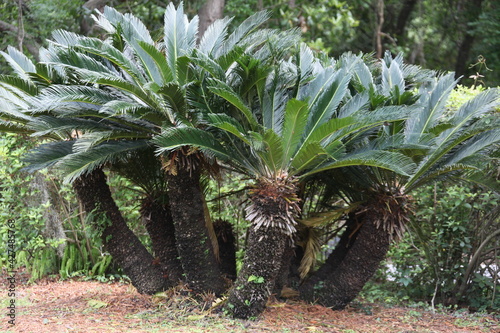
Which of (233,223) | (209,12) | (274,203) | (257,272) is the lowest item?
(257,272)

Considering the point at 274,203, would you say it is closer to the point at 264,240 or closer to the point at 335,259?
the point at 264,240

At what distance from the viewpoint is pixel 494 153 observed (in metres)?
5.83

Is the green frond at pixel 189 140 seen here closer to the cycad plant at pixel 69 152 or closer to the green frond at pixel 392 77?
the cycad plant at pixel 69 152

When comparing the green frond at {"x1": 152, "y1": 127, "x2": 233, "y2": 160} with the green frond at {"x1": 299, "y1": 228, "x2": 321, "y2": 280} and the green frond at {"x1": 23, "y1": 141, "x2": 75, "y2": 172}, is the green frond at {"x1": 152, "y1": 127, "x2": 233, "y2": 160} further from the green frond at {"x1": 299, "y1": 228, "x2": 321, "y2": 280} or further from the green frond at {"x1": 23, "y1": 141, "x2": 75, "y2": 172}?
the green frond at {"x1": 299, "y1": 228, "x2": 321, "y2": 280}

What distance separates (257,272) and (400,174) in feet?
6.00

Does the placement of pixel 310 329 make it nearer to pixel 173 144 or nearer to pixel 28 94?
pixel 173 144

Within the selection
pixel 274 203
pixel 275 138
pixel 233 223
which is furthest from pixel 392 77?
pixel 233 223

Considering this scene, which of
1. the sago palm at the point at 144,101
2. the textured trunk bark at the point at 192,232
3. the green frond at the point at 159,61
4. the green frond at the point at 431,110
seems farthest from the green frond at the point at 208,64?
the green frond at the point at 431,110

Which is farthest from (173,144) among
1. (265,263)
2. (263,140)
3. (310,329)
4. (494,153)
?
(494,153)

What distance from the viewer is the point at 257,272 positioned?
5.39 metres

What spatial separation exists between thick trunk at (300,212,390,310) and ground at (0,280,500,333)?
17 cm

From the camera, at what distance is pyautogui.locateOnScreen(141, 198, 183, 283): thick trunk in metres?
6.40

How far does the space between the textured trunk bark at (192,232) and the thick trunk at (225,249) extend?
73 cm

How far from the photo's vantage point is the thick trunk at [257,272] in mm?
5316
